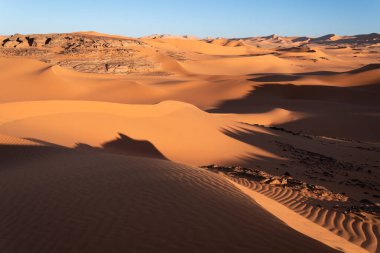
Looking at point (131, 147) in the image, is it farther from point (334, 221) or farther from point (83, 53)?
point (83, 53)

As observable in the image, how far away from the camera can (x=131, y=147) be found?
11.4 meters

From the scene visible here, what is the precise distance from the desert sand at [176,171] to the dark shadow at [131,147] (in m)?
0.06

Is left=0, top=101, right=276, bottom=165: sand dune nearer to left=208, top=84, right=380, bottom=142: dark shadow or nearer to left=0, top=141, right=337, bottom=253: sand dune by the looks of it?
left=0, top=141, right=337, bottom=253: sand dune

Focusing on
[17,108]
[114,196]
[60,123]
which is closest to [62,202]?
[114,196]

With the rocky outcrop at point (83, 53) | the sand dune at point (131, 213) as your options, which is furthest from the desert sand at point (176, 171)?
the rocky outcrop at point (83, 53)

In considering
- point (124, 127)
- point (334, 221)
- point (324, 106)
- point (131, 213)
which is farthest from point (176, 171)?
point (324, 106)

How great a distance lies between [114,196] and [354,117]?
64.4 ft

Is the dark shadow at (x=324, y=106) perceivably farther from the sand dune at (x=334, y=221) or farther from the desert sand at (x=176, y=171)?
the sand dune at (x=334, y=221)

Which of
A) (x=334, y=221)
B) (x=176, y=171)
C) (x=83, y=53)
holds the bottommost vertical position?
(x=334, y=221)

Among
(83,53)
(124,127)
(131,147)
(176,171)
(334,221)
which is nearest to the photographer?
(334,221)

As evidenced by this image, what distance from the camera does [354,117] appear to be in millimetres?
21578

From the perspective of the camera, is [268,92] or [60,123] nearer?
[60,123]

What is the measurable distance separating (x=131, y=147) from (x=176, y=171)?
5.05 m

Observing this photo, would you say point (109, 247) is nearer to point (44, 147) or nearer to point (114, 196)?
point (114, 196)
